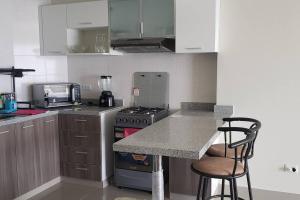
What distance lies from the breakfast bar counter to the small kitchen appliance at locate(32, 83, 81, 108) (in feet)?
5.44

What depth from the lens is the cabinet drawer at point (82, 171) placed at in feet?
11.3

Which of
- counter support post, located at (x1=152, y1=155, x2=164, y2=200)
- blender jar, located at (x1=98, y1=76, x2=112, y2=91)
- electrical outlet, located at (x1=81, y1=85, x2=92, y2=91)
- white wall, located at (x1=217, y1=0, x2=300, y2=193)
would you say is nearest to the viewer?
counter support post, located at (x1=152, y1=155, x2=164, y2=200)

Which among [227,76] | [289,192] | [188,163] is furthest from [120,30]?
[289,192]

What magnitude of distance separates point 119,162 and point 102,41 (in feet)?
5.26

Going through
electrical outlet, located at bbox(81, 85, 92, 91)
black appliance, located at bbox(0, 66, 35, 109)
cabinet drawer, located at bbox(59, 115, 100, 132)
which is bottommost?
cabinet drawer, located at bbox(59, 115, 100, 132)

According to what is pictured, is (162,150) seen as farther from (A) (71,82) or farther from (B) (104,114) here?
(A) (71,82)

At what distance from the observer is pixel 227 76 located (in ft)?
10.4

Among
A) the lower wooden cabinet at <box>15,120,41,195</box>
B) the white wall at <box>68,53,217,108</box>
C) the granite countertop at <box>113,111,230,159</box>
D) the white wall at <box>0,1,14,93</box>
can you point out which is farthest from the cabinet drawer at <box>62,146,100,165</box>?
the granite countertop at <box>113,111,230,159</box>

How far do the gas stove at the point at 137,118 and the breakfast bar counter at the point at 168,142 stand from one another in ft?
2.03

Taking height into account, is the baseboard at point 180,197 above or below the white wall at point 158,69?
below

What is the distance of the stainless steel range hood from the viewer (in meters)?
3.20

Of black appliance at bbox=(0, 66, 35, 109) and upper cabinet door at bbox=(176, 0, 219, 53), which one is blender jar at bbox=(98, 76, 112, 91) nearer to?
black appliance at bbox=(0, 66, 35, 109)

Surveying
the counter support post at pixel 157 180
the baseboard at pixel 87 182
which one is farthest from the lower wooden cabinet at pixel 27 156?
the counter support post at pixel 157 180

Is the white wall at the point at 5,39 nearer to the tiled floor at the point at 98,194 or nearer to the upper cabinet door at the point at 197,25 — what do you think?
the tiled floor at the point at 98,194
